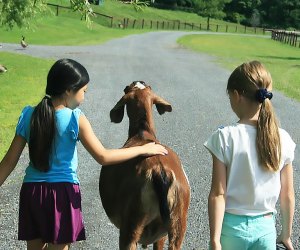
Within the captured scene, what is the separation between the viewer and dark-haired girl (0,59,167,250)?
11.7ft

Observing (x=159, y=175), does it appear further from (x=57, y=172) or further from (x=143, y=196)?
(x=57, y=172)

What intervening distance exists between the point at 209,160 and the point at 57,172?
5461mm

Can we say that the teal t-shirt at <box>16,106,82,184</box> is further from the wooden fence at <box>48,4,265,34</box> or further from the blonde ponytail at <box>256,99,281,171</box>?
the wooden fence at <box>48,4,265,34</box>

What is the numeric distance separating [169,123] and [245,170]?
8695mm

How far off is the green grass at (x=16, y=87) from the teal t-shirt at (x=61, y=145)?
5.29m

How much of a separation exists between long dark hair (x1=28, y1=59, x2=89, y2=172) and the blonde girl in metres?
0.94

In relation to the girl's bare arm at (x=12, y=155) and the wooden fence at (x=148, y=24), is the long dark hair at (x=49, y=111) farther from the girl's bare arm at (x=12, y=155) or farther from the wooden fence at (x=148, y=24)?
the wooden fence at (x=148, y=24)

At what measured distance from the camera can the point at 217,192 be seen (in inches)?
126

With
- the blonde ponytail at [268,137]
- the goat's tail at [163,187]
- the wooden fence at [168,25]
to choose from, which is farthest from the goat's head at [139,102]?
the wooden fence at [168,25]

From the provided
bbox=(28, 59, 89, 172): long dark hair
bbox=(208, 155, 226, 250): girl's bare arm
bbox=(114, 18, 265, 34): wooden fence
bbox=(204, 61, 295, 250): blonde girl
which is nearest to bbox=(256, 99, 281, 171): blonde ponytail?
bbox=(204, 61, 295, 250): blonde girl

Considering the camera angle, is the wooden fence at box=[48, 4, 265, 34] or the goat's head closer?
the goat's head

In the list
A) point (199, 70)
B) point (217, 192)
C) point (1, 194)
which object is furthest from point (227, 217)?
point (199, 70)

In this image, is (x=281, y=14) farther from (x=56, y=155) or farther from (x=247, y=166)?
(x=247, y=166)

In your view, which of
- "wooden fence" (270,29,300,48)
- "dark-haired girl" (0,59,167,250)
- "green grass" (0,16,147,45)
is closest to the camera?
"dark-haired girl" (0,59,167,250)
